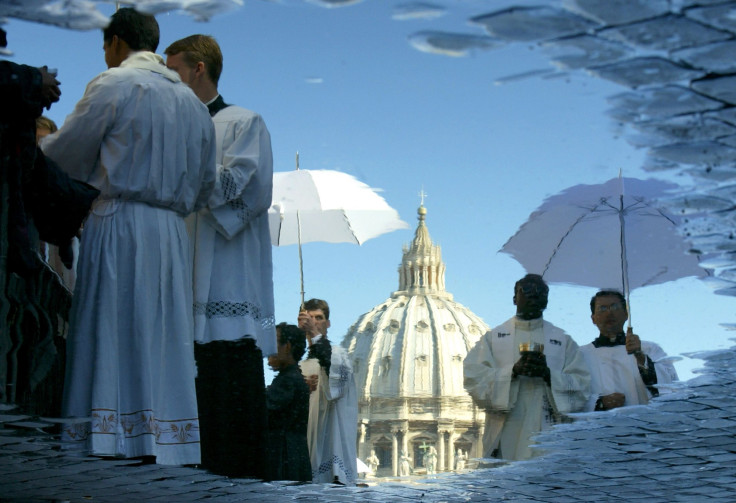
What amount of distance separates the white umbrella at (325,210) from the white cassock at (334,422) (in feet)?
1.64

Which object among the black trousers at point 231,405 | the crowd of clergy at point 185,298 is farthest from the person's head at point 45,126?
the black trousers at point 231,405

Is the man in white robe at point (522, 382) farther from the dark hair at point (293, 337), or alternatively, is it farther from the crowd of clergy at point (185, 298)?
the dark hair at point (293, 337)

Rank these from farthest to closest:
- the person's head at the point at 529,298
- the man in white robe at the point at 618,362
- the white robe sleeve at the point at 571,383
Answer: the white robe sleeve at the point at 571,383, the man in white robe at the point at 618,362, the person's head at the point at 529,298

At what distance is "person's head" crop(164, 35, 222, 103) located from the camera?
5039 millimetres

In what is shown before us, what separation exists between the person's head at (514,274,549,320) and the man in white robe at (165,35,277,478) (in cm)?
93

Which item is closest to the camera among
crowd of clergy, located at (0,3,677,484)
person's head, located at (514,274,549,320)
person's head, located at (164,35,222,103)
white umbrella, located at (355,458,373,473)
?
crowd of clergy, located at (0,3,677,484)

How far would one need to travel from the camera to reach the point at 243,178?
17.2 feet

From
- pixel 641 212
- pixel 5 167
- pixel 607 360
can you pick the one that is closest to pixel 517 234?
pixel 641 212

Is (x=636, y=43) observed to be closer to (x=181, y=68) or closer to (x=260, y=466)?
(x=181, y=68)

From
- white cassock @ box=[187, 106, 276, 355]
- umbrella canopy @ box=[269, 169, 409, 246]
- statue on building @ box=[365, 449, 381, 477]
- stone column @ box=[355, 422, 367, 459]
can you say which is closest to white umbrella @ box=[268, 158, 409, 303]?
umbrella canopy @ box=[269, 169, 409, 246]

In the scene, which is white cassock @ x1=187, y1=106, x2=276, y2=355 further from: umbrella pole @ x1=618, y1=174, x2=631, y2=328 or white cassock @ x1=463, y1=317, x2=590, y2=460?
umbrella pole @ x1=618, y1=174, x2=631, y2=328

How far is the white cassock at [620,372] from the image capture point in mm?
5484

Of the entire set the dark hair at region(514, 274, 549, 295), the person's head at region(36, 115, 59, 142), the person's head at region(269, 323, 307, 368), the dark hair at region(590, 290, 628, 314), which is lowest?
the person's head at region(269, 323, 307, 368)

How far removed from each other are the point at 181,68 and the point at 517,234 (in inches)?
53.6
